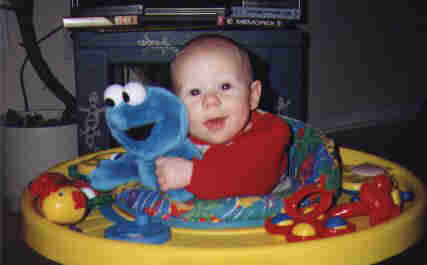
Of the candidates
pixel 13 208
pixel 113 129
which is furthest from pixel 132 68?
pixel 113 129

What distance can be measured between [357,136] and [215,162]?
1.61 meters

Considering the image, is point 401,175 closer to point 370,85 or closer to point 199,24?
point 199,24

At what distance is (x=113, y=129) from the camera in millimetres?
607

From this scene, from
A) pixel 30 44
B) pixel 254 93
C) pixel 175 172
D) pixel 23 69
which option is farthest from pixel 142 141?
pixel 23 69

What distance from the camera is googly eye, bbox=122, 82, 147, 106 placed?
1.87ft

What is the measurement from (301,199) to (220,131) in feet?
0.49

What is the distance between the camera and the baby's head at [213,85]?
611 mm

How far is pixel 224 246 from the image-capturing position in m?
0.55

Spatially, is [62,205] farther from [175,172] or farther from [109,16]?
[109,16]

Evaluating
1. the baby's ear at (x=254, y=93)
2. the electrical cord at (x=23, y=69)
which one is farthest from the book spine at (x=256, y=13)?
the electrical cord at (x=23, y=69)

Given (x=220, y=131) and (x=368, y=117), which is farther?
(x=368, y=117)

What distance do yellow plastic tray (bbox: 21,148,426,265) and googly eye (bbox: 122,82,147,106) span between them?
0.57 ft

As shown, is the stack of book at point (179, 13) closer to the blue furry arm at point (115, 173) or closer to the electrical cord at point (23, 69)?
the electrical cord at point (23, 69)

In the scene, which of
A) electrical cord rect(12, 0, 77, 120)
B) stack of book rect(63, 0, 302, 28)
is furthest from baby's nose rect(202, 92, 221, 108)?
electrical cord rect(12, 0, 77, 120)
